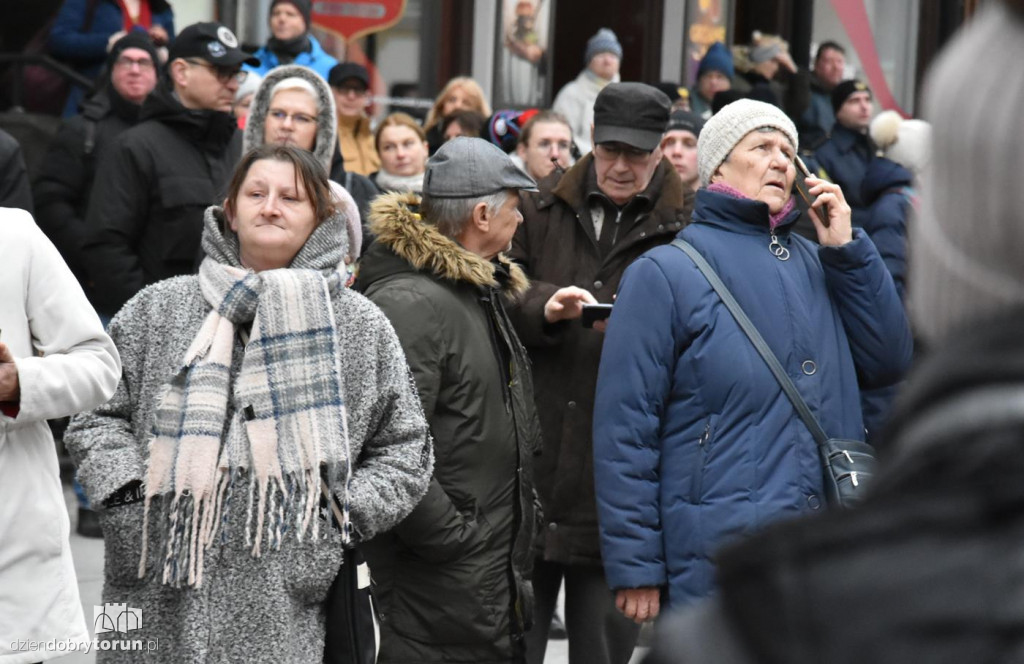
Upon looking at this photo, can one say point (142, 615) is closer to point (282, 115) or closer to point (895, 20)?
point (282, 115)

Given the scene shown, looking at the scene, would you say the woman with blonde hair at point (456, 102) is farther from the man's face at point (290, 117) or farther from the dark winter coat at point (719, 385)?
the dark winter coat at point (719, 385)

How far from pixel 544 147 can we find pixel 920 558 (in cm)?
655

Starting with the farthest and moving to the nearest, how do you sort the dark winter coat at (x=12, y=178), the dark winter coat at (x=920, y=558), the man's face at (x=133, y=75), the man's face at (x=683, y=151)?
the man's face at (x=133, y=75) < the man's face at (x=683, y=151) < the dark winter coat at (x=12, y=178) < the dark winter coat at (x=920, y=558)

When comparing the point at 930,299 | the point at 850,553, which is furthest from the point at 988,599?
the point at 930,299

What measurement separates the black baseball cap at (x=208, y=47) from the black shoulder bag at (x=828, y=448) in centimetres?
302

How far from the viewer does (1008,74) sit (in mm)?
1115

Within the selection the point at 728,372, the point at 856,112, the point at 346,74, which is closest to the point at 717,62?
the point at 856,112

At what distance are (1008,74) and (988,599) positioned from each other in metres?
0.39

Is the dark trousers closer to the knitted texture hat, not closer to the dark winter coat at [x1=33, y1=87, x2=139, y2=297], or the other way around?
the dark winter coat at [x1=33, y1=87, x2=139, y2=297]

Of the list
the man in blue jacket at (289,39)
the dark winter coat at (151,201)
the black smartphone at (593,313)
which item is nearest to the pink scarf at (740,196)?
the black smartphone at (593,313)

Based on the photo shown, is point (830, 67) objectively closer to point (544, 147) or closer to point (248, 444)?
point (544, 147)

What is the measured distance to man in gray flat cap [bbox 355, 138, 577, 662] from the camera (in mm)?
4098

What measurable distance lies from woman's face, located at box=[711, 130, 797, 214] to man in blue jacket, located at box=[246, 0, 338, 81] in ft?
16.1

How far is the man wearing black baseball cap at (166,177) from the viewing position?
20.0 feet
